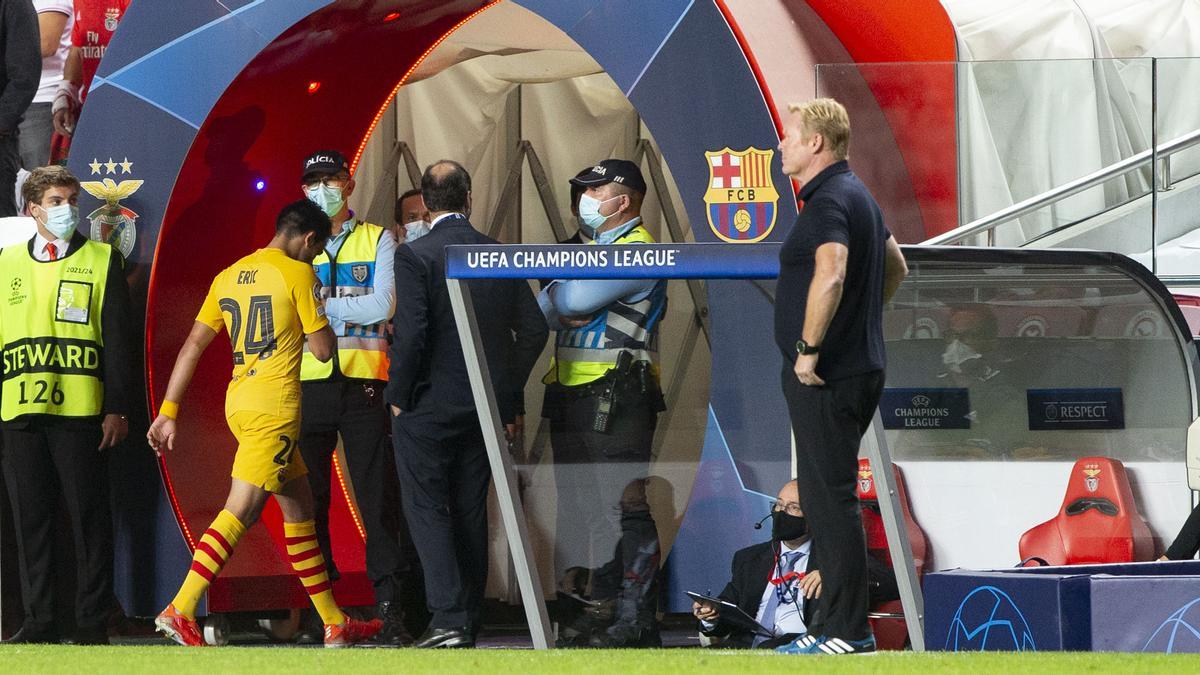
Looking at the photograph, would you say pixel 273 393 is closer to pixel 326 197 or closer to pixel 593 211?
pixel 326 197

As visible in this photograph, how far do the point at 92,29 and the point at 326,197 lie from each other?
7.33 feet

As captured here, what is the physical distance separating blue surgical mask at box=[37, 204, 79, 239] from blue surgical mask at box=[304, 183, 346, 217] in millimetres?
956

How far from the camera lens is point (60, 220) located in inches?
284

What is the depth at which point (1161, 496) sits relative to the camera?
6.77m

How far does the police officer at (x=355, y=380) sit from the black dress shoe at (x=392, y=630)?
0.21 feet

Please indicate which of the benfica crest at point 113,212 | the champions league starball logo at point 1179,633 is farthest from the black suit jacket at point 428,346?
the champions league starball logo at point 1179,633

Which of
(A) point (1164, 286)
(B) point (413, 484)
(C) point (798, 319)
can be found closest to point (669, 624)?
(B) point (413, 484)

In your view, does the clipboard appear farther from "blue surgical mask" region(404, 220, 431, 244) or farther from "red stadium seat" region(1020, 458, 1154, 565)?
"blue surgical mask" region(404, 220, 431, 244)

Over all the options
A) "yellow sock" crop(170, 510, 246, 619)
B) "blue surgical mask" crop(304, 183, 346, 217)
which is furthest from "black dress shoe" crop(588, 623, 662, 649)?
"blue surgical mask" crop(304, 183, 346, 217)

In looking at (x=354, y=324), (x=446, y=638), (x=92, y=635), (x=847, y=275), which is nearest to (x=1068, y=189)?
(x=847, y=275)

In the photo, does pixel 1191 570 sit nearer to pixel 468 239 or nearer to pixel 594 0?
pixel 468 239

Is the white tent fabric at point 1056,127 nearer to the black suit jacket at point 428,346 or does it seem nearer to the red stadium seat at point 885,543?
the red stadium seat at point 885,543

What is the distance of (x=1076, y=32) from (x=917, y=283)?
281 cm

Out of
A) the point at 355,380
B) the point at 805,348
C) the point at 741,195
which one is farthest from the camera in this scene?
the point at 355,380
